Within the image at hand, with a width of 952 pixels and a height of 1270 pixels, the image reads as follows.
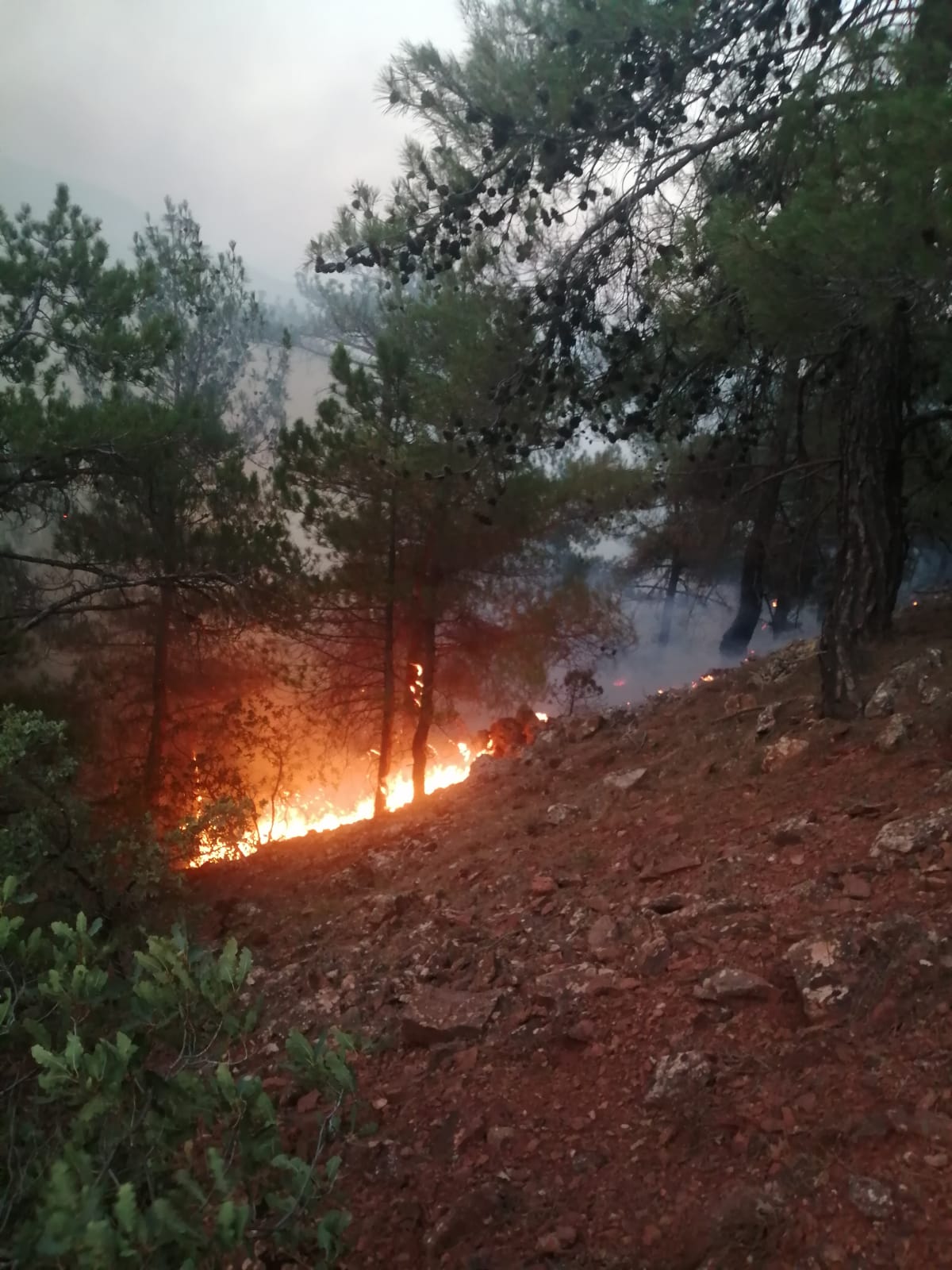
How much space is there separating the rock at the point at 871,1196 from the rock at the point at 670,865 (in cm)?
178

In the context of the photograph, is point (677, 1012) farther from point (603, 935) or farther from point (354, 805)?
point (354, 805)

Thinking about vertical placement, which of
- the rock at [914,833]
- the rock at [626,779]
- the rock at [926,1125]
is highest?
the rock at [626,779]

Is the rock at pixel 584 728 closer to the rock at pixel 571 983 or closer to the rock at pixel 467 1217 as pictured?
the rock at pixel 571 983

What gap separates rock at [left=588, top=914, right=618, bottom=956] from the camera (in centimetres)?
332

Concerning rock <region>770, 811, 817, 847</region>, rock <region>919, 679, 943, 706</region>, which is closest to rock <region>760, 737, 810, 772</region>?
rock <region>919, 679, 943, 706</region>

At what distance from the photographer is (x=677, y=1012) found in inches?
111

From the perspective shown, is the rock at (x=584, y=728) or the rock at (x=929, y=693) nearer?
the rock at (x=929, y=693)

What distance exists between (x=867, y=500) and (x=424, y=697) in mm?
6539

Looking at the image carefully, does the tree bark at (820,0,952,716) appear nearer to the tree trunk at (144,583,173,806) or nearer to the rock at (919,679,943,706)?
the rock at (919,679,943,706)

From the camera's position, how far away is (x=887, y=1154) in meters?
2.08

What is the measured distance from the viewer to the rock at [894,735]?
165 inches

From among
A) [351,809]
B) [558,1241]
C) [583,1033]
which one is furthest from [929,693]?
[351,809]

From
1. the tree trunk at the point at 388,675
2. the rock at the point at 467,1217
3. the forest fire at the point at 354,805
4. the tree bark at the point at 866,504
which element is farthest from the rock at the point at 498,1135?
the forest fire at the point at 354,805

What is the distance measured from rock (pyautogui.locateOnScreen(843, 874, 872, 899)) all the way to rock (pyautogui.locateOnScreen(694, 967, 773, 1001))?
1.77 feet
